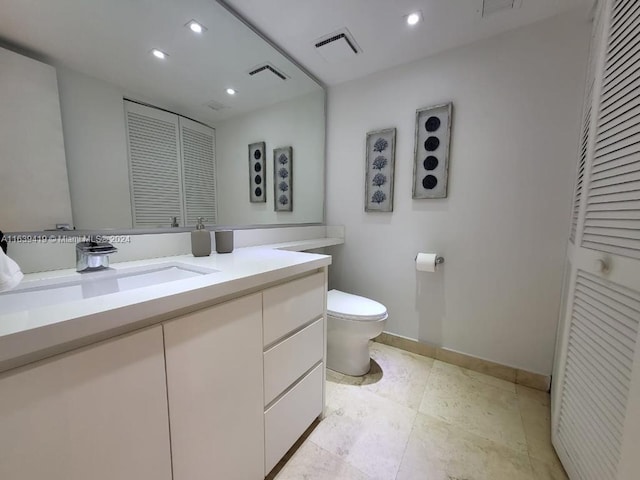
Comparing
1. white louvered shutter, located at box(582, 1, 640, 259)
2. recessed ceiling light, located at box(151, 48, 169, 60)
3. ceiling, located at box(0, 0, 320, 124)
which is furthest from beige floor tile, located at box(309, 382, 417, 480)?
recessed ceiling light, located at box(151, 48, 169, 60)

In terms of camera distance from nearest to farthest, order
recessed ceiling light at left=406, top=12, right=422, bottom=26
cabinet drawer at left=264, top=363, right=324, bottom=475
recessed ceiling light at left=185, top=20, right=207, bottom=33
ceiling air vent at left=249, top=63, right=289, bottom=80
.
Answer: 1. cabinet drawer at left=264, top=363, right=324, bottom=475
2. recessed ceiling light at left=185, top=20, right=207, bottom=33
3. recessed ceiling light at left=406, top=12, right=422, bottom=26
4. ceiling air vent at left=249, top=63, right=289, bottom=80

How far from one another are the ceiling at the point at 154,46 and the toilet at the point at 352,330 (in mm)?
1360

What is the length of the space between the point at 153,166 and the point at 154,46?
20.9 inches

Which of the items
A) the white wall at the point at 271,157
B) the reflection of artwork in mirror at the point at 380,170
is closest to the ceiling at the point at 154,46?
the white wall at the point at 271,157

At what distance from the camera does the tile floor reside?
3.34 feet

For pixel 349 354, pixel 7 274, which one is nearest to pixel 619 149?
pixel 349 354

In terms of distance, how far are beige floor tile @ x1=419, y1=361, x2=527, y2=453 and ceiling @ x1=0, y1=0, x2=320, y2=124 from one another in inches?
80.1

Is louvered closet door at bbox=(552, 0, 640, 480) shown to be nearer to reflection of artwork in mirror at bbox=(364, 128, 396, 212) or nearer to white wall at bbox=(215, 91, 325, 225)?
reflection of artwork in mirror at bbox=(364, 128, 396, 212)

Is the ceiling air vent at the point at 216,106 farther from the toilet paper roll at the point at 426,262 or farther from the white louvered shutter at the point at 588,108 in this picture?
the white louvered shutter at the point at 588,108

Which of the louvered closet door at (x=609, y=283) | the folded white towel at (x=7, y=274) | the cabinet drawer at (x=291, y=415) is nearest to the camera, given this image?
the folded white towel at (x=7, y=274)

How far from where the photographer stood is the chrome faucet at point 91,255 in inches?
32.6

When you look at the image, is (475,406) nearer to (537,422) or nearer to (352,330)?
(537,422)

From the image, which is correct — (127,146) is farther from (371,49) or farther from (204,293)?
(371,49)

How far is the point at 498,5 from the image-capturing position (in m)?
1.26
